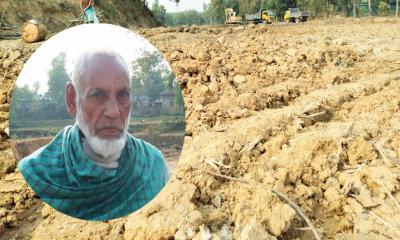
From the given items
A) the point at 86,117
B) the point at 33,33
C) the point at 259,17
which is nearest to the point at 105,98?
the point at 86,117

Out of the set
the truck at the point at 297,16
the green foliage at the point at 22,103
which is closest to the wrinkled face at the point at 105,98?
the green foliage at the point at 22,103

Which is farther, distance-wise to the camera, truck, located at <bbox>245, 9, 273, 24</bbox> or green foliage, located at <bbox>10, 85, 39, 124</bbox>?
truck, located at <bbox>245, 9, 273, 24</bbox>

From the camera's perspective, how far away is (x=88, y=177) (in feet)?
5.90

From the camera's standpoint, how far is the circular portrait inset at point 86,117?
69.6 inches

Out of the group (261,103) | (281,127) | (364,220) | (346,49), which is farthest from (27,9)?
(364,220)

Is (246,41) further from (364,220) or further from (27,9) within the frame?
(27,9)

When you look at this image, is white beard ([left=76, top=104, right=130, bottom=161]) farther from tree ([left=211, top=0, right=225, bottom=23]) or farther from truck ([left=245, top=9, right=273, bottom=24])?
tree ([left=211, top=0, right=225, bottom=23])

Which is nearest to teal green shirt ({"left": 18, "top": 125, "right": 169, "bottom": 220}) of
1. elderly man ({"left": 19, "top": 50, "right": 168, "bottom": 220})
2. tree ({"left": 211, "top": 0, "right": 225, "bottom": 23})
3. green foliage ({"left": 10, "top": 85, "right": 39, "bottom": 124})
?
elderly man ({"left": 19, "top": 50, "right": 168, "bottom": 220})

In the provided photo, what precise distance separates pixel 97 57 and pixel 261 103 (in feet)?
13.3

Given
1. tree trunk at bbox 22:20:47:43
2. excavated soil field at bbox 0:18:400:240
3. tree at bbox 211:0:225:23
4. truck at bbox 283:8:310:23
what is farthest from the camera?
tree at bbox 211:0:225:23

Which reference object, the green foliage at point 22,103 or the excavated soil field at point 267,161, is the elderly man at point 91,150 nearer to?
the green foliage at point 22,103

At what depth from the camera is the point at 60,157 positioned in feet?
5.87

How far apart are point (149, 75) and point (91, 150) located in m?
0.36

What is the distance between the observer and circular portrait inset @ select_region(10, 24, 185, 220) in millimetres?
1769
